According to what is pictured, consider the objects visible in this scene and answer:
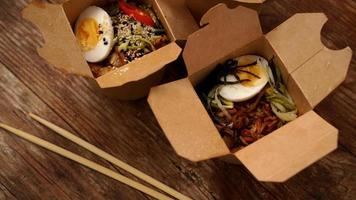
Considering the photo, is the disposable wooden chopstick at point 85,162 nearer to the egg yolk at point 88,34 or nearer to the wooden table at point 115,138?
the wooden table at point 115,138

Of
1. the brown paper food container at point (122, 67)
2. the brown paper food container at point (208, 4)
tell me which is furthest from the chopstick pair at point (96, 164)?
the brown paper food container at point (208, 4)

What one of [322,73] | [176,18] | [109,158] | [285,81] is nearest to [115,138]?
[109,158]

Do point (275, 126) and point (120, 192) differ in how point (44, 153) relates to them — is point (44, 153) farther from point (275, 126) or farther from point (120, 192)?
point (275, 126)

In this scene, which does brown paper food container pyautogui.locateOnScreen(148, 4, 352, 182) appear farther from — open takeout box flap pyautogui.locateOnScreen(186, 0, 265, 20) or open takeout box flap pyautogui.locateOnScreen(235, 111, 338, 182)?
open takeout box flap pyautogui.locateOnScreen(186, 0, 265, 20)

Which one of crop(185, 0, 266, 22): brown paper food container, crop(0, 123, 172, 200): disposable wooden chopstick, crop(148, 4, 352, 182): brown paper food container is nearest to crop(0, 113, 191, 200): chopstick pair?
crop(0, 123, 172, 200): disposable wooden chopstick

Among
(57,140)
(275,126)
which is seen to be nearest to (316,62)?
(275,126)

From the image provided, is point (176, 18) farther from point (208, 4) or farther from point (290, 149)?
point (290, 149)
